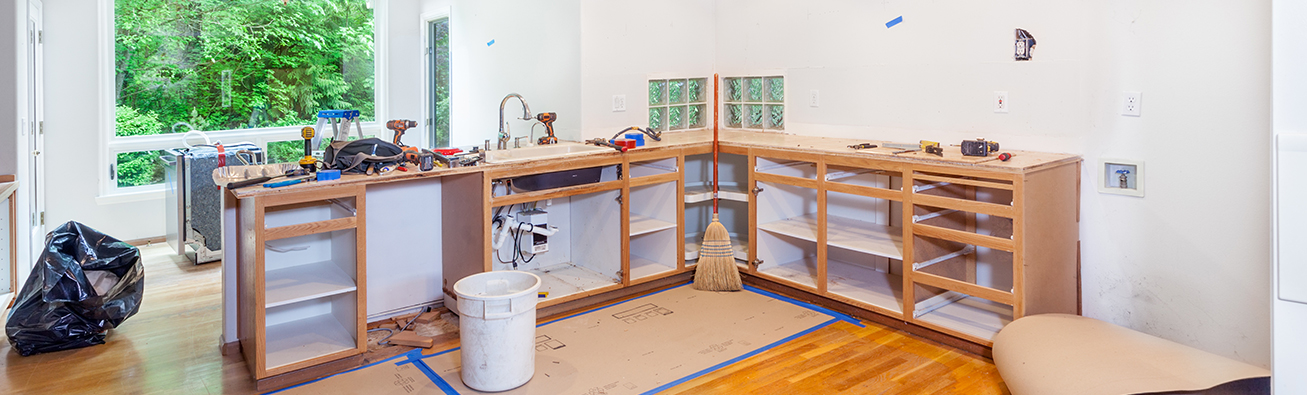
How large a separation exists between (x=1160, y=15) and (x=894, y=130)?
1299 millimetres

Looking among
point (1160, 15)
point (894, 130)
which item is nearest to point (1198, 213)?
point (1160, 15)

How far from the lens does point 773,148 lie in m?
4.11

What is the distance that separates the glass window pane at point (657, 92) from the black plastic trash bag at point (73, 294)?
280 centimetres

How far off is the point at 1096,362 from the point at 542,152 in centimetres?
268

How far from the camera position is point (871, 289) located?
402 centimetres

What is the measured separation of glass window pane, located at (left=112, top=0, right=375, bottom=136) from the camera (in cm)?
574

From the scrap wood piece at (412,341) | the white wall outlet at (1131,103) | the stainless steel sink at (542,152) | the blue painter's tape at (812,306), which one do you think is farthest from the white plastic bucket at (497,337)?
the white wall outlet at (1131,103)

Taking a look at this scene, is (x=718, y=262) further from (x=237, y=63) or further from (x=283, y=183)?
(x=237, y=63)

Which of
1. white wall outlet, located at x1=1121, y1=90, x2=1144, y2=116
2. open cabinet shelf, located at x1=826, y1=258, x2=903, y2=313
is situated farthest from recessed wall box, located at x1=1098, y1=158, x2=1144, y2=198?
open cabinet shelf, located at x1=826, y1=258, x2=903, y2=313

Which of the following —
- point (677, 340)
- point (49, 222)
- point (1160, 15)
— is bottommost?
point (677, 340)

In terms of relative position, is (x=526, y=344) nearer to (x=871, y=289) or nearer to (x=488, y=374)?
(x=488, y=374)

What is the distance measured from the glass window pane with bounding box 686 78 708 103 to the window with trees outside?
3147 millimetres

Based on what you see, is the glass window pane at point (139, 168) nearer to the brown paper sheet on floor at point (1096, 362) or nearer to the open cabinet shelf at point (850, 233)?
the open cabinet shelf at point (850, 233)

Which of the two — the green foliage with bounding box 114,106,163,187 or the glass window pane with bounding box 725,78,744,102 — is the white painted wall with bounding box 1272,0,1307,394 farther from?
the green foliage with bounding box 114,106,163,187
